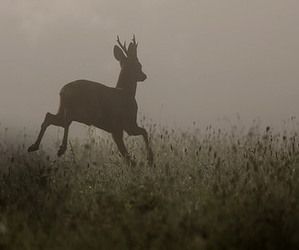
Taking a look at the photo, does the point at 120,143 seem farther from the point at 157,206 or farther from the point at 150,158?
the point at 157,206

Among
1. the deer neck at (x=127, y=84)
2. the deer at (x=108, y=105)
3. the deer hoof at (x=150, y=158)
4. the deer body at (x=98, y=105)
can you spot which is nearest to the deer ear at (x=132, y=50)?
the deer at (x=108, y=105)

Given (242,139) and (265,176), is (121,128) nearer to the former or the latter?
(242,139)

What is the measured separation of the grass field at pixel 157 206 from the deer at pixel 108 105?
3.58 ft

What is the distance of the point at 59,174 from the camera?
7.75m

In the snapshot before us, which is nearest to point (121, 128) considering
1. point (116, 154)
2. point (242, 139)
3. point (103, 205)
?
point (116, 154)

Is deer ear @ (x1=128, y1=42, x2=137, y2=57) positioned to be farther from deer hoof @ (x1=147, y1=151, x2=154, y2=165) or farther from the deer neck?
deer hoof @ (x1=147, y1=151, x2=154, y2=165)

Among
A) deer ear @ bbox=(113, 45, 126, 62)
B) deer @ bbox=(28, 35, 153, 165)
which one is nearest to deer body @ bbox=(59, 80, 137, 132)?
deer @ bbox=(28, 35, 153, 165)

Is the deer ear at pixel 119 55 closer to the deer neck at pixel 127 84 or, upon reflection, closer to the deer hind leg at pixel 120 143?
the deer neck at pixel 127 84

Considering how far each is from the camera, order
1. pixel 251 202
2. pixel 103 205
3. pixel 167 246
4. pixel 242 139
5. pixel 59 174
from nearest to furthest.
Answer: pixel 167 246
pixel 251 202
pixel 103 205
pixel 59 174
pixel 242 139

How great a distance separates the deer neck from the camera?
9891 millimetres

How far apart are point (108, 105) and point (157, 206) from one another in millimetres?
4477

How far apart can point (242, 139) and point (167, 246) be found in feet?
15.5

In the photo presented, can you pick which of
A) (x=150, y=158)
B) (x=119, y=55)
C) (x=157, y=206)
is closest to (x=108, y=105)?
(x=119, y=55)

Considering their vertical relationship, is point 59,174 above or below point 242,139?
below
